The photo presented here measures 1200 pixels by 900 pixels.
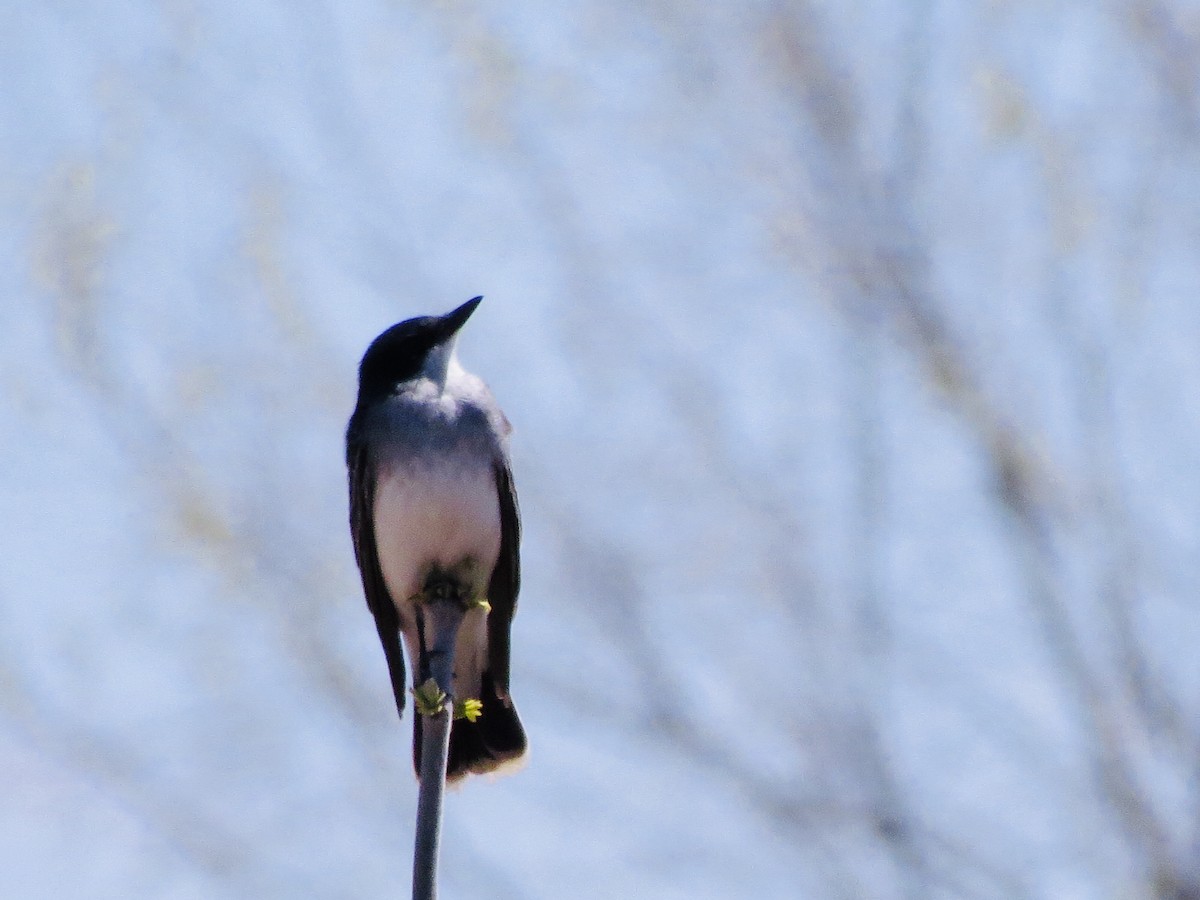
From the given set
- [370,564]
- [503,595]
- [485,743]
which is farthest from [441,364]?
[485,743]

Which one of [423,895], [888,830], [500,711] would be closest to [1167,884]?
[888,830]

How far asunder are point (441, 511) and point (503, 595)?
291mm

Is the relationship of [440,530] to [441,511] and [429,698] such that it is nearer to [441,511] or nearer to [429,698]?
[441,511]

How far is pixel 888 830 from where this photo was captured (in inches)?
290

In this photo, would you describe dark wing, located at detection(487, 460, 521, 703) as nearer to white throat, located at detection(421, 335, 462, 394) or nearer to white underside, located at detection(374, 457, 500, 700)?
white underside, located at detection(374, 457, 500, 700)

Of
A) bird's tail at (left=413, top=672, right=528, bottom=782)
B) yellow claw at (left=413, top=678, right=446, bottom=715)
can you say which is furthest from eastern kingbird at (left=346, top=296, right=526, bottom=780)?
yellow claw at (left=413, top=678, right=446, bottom=715)

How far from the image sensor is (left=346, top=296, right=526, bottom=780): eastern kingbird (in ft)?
13.7

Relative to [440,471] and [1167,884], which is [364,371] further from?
[1167,884]

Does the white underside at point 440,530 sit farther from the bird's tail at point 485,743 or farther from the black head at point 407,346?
the black head at point 407,346

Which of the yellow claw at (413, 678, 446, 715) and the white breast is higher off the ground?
the white breast

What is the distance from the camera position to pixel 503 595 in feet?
14.3

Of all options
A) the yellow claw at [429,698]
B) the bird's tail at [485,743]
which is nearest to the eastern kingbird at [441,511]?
the bird's tail at [485,743]

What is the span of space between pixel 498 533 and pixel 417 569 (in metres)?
0.29

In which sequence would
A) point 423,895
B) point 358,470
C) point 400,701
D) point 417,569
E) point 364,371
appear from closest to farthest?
point 423,895, point 417,569, point 400,701, point 358,470, point 364,371
